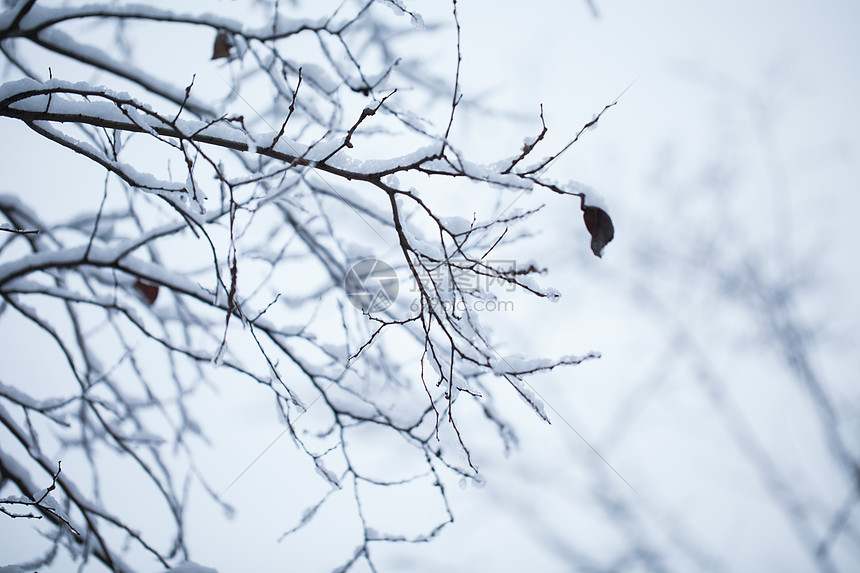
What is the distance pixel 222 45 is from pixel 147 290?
1248mm

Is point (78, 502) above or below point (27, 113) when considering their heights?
below

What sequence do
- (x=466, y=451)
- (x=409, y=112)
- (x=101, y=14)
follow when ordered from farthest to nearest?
(x=101, y=14) → (x=409, y=112) → (x=466, y=451)

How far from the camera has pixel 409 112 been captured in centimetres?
179

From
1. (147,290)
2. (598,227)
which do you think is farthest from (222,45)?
(598,227)

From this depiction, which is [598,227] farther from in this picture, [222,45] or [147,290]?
[147,290]

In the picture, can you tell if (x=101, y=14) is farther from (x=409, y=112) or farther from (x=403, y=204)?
(x=403, y=204)

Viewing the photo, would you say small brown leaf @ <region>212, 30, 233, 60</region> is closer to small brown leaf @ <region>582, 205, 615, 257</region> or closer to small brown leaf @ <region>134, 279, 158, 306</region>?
small brown leaf @ <region>134, 279, 158, 306</region>

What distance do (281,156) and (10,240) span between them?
236 centimetres

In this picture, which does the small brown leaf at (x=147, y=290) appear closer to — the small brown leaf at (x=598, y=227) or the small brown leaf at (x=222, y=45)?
the small brown leaf at (x=222, y=45)

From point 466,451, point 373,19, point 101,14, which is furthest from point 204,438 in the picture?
point 373,19

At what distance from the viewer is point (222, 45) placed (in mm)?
2225

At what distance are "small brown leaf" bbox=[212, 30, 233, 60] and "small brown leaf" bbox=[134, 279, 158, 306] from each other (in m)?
1.15

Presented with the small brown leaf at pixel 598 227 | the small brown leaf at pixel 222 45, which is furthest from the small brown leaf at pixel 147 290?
the small brown leaf at pixel 598 227

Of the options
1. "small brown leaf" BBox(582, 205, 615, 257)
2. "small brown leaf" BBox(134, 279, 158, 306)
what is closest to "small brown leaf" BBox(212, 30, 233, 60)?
"small brown leaf" BBox(134, 279, 158, 306)
